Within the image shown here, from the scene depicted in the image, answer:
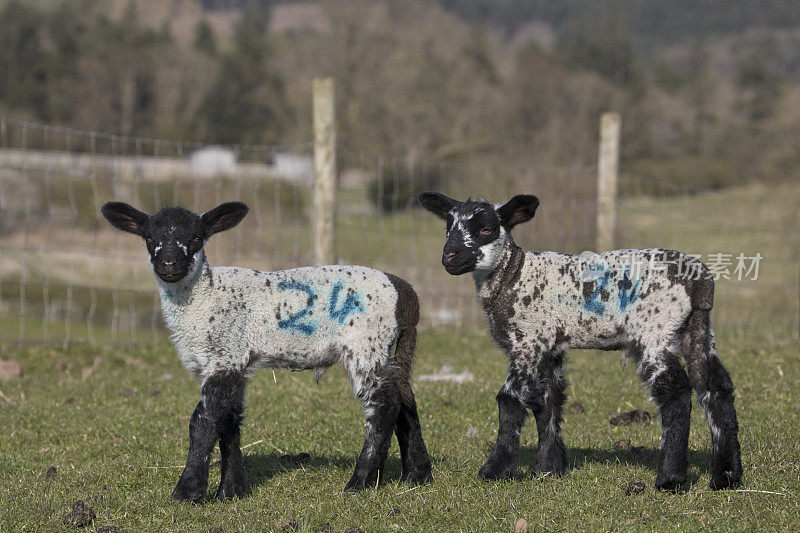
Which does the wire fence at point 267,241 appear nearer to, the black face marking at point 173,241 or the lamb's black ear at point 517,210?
the black face marking at point 173,241

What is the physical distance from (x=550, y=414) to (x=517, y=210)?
1714mm

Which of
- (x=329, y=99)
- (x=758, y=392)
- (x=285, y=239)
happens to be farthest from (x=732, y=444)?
(x=285, y=239)

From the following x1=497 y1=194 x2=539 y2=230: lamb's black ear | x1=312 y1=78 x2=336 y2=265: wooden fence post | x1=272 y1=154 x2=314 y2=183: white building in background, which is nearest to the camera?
x1=497 y1=194 x2=539 y2=230: lamb's black ear

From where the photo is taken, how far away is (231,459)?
6.95 metres

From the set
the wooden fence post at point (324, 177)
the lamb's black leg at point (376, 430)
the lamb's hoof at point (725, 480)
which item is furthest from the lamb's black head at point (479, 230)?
the wooden fence post at point (324, 177)

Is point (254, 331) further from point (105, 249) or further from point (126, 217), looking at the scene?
point (105, 249)

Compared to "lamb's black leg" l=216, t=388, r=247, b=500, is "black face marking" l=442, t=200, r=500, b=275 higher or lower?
higher

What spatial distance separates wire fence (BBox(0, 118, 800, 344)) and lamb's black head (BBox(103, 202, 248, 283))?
15.7 feet

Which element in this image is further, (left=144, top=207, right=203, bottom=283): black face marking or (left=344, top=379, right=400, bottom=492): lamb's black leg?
(left=344, top=379, right=400, bottom=492): lamb's black leg

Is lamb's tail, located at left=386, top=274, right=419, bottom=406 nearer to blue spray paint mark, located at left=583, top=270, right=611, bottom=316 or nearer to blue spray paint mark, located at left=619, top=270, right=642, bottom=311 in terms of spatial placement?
blue spray paint mark, located at left=583, top=270, right=611, bottom=316

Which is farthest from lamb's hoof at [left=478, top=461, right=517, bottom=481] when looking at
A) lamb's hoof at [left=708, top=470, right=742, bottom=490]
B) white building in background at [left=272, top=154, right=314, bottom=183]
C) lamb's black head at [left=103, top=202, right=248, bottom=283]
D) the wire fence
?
white building in background at [left=272, top=154, right=314, bottom=183]

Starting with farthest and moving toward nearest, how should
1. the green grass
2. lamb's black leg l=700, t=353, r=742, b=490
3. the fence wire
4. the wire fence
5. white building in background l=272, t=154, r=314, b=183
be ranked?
the fence wire → white building in background l=272, t=154, r=314, b=183 → the wire fence → lamb's black leg l=700, t=353, r=742, b=490 → the green grass

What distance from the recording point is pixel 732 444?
22.5ft

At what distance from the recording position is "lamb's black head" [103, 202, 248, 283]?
21.8 ft
